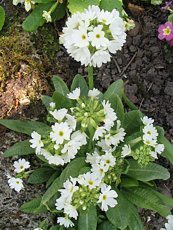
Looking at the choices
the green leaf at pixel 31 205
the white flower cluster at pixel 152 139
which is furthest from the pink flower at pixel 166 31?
the green leaf at pixel 31 205

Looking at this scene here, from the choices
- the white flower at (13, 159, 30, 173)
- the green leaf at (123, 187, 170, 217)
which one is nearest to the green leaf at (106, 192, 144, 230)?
the green leaf at (123, 187, 170, 217)

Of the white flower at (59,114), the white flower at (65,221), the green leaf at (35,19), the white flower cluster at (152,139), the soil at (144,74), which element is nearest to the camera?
the white flower at (59,114)

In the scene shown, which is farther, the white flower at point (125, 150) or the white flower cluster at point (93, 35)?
the white flower at point (125, 150)

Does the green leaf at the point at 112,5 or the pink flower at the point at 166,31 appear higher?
the green leaf at the point at 112,5

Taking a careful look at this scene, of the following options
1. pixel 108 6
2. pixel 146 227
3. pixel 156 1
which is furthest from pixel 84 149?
pixel 156 1

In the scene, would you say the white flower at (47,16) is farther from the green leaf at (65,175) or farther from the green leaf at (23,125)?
the green leaf at (65,175)

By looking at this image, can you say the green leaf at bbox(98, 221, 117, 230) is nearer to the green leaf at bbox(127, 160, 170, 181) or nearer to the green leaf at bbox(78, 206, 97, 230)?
the green leaf at bbox(78, 206, 97, 230)
